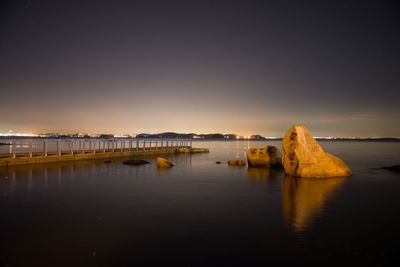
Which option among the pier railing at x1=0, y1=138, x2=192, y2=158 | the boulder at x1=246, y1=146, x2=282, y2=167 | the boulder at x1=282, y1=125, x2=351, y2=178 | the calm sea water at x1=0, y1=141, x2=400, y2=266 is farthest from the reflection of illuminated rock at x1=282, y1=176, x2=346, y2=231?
the pier railing at x1=0, y1=138, x2=192, y2=158

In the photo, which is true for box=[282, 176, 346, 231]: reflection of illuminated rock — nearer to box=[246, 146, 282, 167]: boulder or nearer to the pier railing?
box=[246, 146, 282, 167]: boulder

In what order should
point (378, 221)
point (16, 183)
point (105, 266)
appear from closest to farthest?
point (105, 266) → point (378, 221) → point (16, 183)

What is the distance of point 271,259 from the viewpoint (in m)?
10.4

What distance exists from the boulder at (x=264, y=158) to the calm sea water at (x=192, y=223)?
12635 millimetres

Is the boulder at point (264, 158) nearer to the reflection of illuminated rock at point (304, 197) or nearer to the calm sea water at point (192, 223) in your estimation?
the reflection of illuminated rock at point (304, 197)

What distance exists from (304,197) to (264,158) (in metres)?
18.6

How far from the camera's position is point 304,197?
2144 cm

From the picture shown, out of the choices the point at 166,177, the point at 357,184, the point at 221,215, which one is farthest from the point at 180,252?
the point at 357,184

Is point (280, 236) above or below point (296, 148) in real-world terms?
below

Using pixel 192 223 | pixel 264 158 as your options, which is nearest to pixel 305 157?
pixel 264 158

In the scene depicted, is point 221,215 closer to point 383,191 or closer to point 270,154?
point 383,191

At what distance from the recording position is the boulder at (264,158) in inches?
1567

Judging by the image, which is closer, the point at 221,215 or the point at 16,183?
the point at 221,215

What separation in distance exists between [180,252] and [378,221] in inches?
425
